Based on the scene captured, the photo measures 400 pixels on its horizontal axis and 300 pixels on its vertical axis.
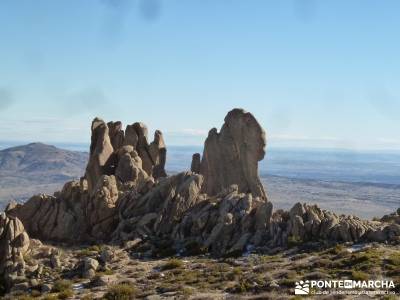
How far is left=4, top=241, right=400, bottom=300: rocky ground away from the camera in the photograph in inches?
1761

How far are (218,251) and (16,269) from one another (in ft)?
63.0

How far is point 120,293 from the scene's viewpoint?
145ft

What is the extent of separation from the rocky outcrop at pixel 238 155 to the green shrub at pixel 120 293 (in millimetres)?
36200

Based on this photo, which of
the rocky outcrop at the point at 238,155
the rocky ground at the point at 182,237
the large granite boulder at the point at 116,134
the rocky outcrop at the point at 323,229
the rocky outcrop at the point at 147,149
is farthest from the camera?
the rocky outcrop at the point at 147,149

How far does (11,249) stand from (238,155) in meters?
34.8

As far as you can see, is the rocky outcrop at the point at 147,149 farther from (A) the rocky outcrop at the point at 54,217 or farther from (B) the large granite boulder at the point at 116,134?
(A) the rocky outcrop at the point at 54,217

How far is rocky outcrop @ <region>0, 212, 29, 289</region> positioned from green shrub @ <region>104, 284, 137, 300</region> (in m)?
11.0

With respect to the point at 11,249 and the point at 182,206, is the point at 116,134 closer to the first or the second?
the point at 182,206

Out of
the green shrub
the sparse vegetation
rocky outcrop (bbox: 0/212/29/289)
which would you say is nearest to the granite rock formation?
Answer: the sparse vegetation

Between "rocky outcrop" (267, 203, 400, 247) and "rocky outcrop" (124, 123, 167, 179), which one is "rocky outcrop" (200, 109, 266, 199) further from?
"rocky outcrop" (267, 203, 400, 247)

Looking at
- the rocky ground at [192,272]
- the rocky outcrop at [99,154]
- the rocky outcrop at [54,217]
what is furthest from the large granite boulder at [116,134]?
the rocky ground at [192,272]

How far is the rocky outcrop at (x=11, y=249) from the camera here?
51.8 m

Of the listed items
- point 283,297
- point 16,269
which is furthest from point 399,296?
point 16,269

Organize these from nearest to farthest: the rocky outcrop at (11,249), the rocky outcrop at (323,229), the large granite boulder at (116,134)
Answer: the rocky outcrop at (11,249)
the rocky outcrop at (323,229)
the large granite boulder at (116,134)
